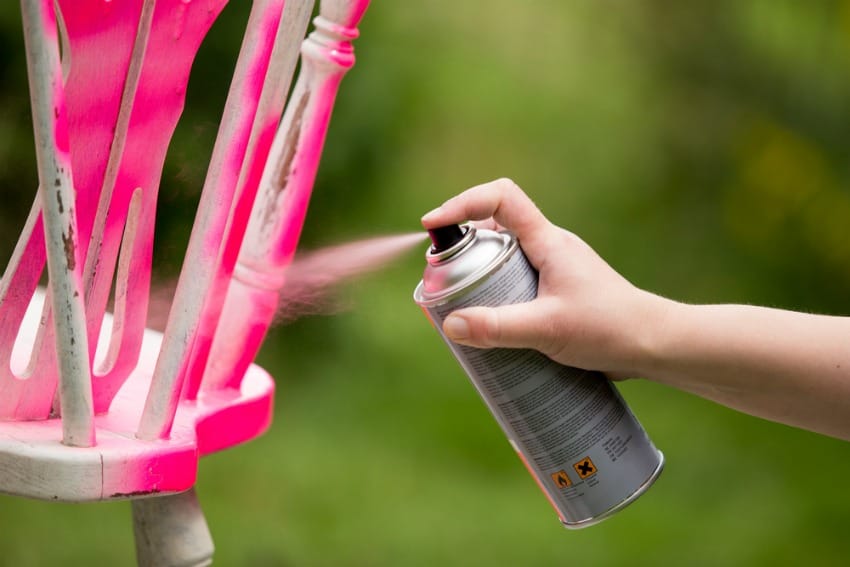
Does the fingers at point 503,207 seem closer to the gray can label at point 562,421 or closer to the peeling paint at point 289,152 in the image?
the gray can label at point 562,421

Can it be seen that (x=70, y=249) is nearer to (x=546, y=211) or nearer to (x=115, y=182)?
(x=115, y=182)

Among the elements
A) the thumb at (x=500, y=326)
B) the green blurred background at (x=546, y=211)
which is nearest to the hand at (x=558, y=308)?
the thumb at (x=500, y=326)

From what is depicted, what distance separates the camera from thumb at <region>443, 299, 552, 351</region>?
731 mm

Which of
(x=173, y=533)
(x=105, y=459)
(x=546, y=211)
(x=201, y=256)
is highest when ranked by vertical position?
(x=201, y=256)

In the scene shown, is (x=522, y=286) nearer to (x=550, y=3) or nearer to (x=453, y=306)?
(x=453, y=306)

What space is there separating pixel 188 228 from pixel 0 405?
1338 millimetres

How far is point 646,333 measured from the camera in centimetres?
78

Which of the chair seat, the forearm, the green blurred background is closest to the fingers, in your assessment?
the forearm

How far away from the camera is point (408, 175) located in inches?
122

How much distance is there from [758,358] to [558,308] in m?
0.18

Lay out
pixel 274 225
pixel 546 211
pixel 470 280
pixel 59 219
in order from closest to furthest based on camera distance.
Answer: pixel 59 219, pixel 470 280, pixel 274 225, pixel 546 211

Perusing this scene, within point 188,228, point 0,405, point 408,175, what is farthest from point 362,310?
point 0,405

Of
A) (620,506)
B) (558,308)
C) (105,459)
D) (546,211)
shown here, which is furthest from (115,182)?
(546,211)

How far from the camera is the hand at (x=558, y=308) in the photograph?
74 centimetres
